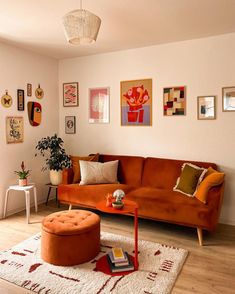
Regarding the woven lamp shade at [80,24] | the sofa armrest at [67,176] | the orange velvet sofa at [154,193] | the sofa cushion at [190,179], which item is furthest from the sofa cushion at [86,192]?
the woven lamp shade at [80,24]

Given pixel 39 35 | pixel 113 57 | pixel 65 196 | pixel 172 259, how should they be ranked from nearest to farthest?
pixel 172 259 → pixel 39 35 → pixel 65 196 → pixel 113 57

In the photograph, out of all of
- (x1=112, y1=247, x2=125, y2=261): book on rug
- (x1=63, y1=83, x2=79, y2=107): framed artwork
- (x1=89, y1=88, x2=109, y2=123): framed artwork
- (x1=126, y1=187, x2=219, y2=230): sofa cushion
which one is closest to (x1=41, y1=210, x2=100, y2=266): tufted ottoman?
(x1=112, y1=247, x2=125, y2=261): book on rug

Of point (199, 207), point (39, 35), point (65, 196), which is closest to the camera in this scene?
point (199, 207)

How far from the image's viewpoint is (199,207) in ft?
9.53

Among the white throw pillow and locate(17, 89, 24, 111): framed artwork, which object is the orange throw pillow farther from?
locate(17, 89, 24, 111): framed artwork

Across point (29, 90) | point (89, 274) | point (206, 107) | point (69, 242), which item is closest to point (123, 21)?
point (206, 107)

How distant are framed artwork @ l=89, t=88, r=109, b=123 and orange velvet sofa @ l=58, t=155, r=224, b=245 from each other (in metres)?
0.68

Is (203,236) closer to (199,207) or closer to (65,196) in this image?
(199,207)

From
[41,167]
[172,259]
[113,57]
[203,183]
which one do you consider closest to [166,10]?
[113,57]

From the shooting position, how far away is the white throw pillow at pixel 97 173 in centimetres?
379

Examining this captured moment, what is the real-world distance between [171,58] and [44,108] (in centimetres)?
225

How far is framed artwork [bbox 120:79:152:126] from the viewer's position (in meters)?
4.05

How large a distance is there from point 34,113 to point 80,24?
233 cm

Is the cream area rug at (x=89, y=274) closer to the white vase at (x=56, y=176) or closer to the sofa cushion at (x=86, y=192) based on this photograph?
the sofa cushion at (x=86, y=192)
